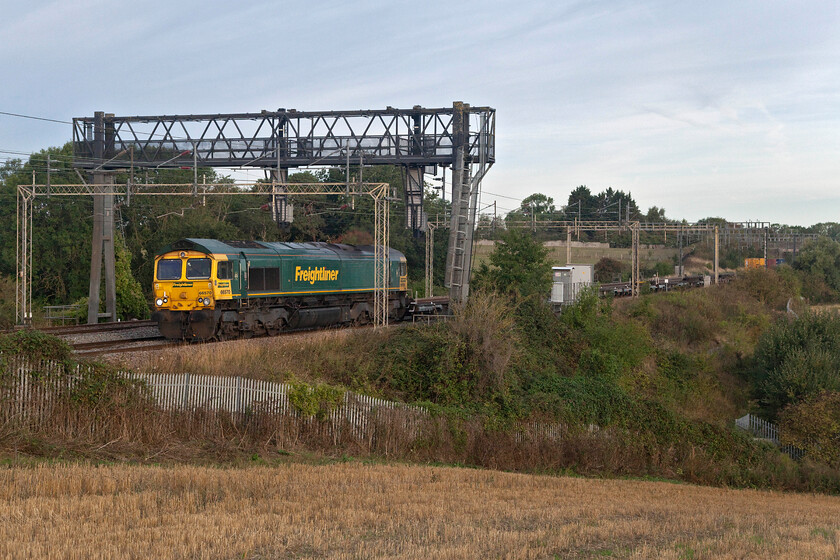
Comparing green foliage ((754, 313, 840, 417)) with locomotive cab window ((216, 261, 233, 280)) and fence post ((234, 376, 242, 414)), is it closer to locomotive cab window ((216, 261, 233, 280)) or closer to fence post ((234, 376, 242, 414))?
locomotive cab window ((216, 261, 233, 280))

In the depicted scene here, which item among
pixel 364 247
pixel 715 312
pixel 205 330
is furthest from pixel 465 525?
pixel 715 312

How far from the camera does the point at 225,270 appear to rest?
26.5m

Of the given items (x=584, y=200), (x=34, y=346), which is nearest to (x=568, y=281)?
(x=34, y=346)

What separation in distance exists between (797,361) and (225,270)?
23672 millimetres

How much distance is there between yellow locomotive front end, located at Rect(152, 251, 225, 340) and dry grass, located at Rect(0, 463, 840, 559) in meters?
11.8

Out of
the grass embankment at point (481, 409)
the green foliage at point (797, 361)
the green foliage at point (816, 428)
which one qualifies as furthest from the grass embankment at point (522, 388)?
the green foliage at point (797, 361)

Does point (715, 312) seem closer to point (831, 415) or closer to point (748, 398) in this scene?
point (748, 398)

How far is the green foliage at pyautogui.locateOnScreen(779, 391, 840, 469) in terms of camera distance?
2795cm

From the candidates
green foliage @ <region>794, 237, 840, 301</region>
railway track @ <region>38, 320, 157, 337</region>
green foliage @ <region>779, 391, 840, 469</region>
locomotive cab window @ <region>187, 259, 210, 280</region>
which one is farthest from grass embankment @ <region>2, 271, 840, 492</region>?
green foliage @ <region>794, 237, 840, 301</region>

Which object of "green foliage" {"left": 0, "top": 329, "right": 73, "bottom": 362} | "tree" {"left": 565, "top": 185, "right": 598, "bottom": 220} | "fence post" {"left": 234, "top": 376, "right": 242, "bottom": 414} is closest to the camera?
"green foliage" {"left": 0, "top": 329, "right": 73, "bottom": 362}

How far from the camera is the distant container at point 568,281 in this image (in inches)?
1668

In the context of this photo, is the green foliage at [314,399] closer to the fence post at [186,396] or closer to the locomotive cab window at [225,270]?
the fence post at [186,396]

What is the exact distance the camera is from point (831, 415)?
29.0m

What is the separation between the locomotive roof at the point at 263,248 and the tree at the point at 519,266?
492cm
